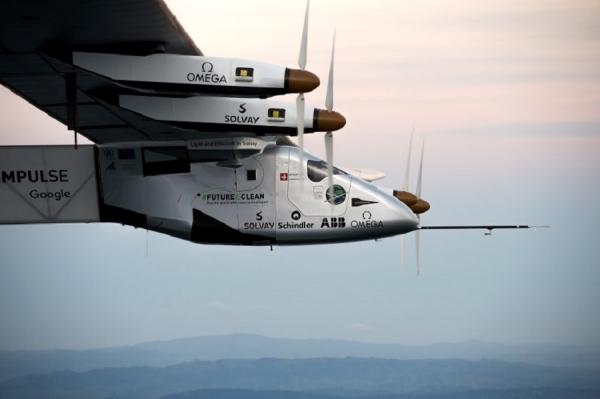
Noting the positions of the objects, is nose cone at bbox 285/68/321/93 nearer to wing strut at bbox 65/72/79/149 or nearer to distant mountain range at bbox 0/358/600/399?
wing strut at bbox 65/72/79/149

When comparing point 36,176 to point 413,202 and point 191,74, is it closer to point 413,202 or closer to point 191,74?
point 191,74

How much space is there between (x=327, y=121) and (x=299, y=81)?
264 centimetres

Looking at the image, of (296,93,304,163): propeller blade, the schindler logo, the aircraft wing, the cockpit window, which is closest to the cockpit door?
the cockpit window

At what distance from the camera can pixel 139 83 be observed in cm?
2556

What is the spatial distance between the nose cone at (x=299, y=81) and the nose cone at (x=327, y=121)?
2.17 metres

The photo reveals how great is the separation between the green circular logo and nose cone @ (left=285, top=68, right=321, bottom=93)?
18.4ft

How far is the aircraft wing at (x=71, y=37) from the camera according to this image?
2303cm

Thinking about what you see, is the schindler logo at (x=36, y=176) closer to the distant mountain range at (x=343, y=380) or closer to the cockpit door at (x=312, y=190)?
the cockpit door at (x=312, y=190)

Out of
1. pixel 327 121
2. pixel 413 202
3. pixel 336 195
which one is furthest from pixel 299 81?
pixel 413 202

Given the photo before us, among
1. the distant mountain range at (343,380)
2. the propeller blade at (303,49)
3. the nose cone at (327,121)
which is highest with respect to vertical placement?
the propeller blade at (303,49)

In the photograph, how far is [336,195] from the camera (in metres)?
30.9

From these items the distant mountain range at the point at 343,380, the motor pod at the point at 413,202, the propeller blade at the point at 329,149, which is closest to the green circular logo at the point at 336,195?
the propeller blade at the point at 329,149

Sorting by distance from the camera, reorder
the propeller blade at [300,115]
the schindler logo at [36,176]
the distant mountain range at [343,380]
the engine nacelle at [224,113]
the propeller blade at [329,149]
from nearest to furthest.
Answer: the propeller blade at [300,115]
the engine nacelle at [224,113]
the propeller blade at [329,149]
the schindler logo at [36,176]
the distant mountain range at [343,380]

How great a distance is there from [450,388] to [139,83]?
14428 centimetres
